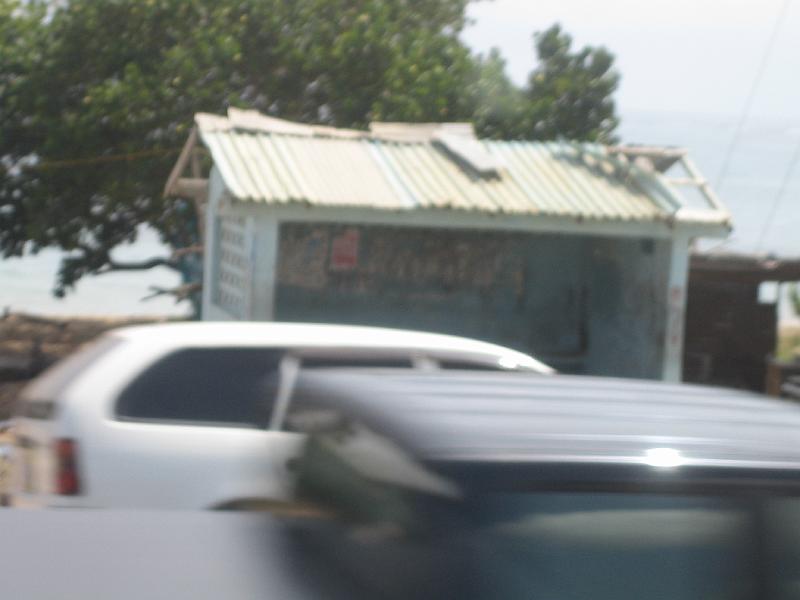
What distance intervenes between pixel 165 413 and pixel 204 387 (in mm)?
236

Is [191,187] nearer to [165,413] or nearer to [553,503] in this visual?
[165,413]

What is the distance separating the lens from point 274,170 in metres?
13.2

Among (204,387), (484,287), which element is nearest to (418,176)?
(484,287)

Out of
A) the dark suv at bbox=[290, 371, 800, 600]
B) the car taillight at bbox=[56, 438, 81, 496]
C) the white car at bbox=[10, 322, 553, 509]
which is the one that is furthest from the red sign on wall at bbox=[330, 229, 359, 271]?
the dark suv at bbox=[290, 371, 800, 600]

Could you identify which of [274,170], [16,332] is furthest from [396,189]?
[16,332]

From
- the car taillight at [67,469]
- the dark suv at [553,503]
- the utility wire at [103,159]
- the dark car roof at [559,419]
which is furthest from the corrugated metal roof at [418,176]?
the dark suv at [553,503]

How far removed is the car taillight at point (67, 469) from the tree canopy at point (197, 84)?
1718 cm

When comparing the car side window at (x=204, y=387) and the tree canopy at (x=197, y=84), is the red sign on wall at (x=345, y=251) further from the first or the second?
the car side window at (x=204, y=387)

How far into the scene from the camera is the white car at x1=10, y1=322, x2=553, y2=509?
5.43 meters

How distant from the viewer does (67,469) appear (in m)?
5.38

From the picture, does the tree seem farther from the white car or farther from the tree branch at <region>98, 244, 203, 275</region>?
the white car

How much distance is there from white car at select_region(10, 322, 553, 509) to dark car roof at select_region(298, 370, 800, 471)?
192cm

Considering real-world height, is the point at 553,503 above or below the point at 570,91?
below

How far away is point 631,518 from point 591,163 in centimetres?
1298
